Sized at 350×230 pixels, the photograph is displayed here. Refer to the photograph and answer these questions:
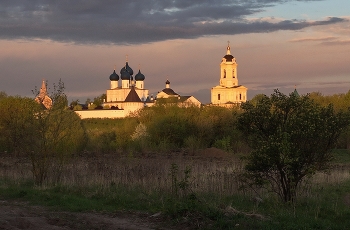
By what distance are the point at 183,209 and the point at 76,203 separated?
11.4ft

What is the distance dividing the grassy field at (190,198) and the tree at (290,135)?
0.74 meters

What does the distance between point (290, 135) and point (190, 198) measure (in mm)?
2736

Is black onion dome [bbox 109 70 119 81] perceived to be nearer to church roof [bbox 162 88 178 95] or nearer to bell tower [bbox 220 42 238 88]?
church roof [bbox 162 88 178 95]

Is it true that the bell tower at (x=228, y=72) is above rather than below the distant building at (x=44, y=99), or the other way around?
above

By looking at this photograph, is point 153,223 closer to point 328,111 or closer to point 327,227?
point 327,227

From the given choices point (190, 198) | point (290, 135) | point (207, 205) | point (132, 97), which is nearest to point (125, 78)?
point (132, 97)

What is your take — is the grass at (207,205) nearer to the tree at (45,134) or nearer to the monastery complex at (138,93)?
the tree at (45,134)

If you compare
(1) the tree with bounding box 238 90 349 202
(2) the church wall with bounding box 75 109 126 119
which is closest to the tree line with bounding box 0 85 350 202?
(1) the tree with bounding box 238 90 349 202

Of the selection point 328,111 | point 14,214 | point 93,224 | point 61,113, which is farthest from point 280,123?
point 61,113

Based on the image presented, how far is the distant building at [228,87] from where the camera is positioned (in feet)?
416

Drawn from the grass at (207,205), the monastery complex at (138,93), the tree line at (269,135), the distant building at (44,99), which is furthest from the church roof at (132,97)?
the grass at (207,205)

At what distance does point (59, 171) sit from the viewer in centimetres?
2028

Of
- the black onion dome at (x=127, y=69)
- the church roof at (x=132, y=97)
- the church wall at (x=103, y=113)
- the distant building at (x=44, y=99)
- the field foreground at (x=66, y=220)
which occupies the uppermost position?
the black onion dome at (x=127, y=69)

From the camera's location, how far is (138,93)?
13675 cm
